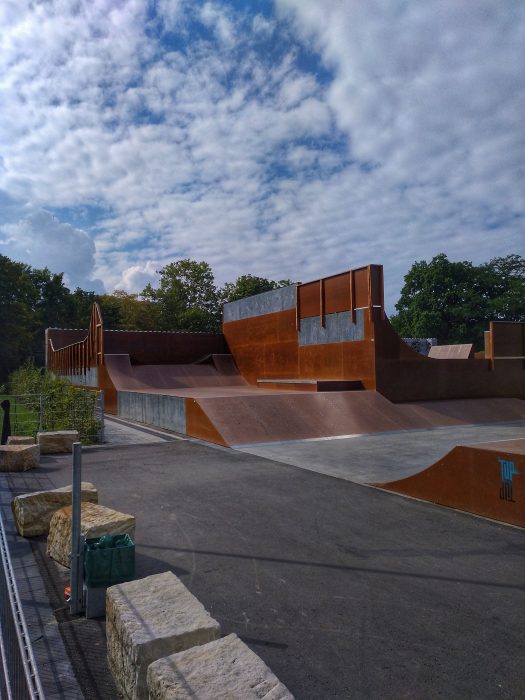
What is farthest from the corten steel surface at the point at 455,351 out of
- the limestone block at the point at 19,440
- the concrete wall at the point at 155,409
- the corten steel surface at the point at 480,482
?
the limestone block at the point at 19,440

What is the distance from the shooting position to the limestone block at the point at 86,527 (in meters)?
5.07

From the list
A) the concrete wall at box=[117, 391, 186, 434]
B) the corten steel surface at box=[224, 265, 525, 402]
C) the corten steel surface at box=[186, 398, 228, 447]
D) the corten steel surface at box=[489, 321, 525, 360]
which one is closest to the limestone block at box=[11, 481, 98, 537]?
the corten steel surface at box=[186, 398, 228, 447]

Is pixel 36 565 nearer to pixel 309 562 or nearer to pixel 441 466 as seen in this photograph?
pixel 309 562

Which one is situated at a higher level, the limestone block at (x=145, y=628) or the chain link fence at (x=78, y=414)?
the chain link fence at (x=78, y=414)

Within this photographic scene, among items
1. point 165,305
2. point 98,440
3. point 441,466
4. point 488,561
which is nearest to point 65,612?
point 488,561

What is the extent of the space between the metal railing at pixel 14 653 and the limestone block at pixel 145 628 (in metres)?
0.48

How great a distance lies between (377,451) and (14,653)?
9753 mm

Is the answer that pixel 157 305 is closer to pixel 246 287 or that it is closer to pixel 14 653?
pixel 246 287

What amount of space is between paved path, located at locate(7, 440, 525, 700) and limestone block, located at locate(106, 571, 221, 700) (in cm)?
32

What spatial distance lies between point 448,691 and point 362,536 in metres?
2.93

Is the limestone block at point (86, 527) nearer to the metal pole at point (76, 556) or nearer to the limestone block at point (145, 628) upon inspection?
the metal pole at point (76, 556)

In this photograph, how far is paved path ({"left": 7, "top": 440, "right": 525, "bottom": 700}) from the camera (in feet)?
11.2

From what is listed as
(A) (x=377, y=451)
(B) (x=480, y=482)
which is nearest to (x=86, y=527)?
(B) (x=480, y=482)

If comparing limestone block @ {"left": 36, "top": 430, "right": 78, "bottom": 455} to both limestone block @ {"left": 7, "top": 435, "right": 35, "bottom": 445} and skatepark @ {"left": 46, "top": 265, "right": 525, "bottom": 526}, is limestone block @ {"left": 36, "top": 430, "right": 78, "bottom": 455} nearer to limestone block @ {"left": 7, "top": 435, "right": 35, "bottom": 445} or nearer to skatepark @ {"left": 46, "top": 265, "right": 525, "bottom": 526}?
limestone block @ {"left": 7, "top": 435, "right": 35, "bottom": 445}
